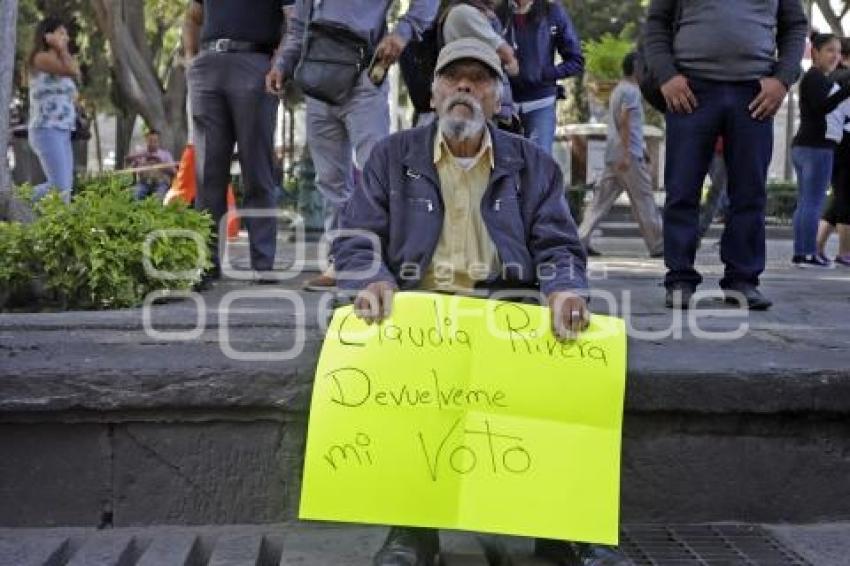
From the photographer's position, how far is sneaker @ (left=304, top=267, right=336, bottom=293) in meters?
5.35

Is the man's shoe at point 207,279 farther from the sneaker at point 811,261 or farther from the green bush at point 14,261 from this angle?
the sneaker at point 811,261

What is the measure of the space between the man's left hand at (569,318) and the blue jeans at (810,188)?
18.0 ft

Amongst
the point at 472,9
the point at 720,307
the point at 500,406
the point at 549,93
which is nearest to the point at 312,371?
the point at 500,406

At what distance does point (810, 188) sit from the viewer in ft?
27.2

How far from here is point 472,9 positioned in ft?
17.8

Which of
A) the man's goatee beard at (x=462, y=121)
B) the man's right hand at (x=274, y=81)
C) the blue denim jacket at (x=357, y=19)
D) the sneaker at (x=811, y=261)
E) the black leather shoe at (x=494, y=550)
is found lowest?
the black leather shoe at (x=494, y=550)

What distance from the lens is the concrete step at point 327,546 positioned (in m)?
3.28

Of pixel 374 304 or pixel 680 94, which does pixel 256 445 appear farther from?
pixel 680 94

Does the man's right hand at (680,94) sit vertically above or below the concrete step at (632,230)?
above

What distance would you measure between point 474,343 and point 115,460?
3.85 feet

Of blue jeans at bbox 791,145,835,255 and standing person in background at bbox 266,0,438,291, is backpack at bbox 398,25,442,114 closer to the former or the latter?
standing person in background at bbox 266,0,438,291

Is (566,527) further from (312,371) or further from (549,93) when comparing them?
(549,93)

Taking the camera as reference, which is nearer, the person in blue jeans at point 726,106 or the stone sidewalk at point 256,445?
the stone sidewalk at point 256,445

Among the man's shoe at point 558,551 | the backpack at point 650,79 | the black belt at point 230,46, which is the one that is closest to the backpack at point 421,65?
the black belt at point 230,46
